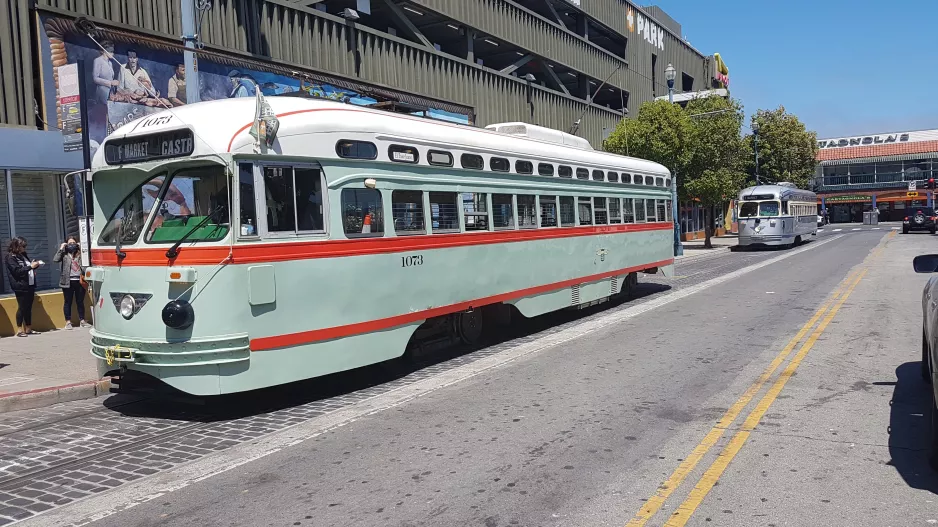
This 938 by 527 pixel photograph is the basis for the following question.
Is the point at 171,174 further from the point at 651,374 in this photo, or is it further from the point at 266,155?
the point at 651,374

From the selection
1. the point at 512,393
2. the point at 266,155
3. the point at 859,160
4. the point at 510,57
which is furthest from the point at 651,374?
the point at 859,160

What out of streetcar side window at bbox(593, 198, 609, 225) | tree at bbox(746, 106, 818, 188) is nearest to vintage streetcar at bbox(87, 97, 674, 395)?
streetcar side window at bbox(593, 198, 609, 225)

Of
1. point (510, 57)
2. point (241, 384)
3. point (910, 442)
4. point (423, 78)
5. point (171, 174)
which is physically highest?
point (510, 57)

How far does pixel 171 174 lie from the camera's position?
733cm

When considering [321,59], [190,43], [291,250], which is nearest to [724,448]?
[291,250]

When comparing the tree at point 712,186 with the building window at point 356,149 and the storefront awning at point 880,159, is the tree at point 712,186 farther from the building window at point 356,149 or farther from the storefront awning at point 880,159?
the storefront awning at point 880,159

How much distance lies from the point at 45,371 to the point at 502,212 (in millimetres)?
6672

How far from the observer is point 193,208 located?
7199 millimetres

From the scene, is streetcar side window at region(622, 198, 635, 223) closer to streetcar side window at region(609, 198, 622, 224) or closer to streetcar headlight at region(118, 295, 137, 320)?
streetcar side window at region(609, 198, 622, 224)

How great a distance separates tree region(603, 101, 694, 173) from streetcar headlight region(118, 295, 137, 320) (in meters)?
28.9

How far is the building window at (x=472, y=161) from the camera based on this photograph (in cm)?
973

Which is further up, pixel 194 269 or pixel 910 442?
pixel 194 269

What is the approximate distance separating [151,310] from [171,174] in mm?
1417

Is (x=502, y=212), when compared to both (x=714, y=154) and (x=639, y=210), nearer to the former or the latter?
(x=639, y=210)
